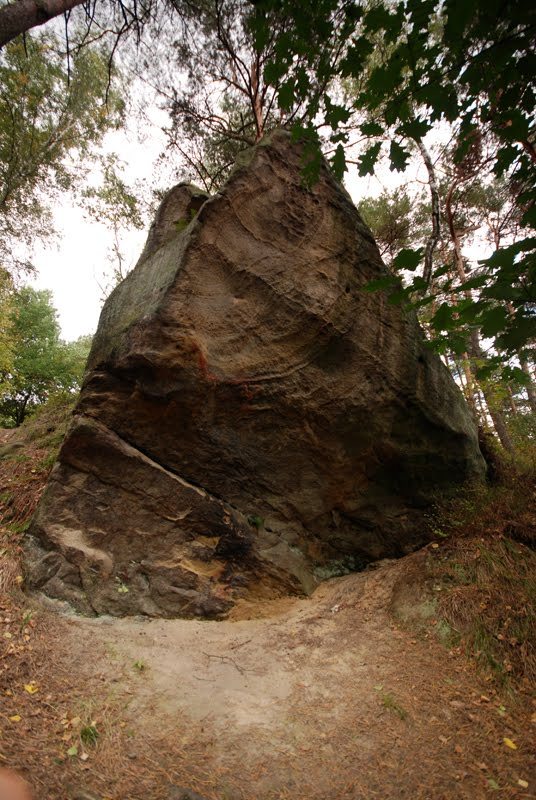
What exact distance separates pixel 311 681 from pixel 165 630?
1592mm

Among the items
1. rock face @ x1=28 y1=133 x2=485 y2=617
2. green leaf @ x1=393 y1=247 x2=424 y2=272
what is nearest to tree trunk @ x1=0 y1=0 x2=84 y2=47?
rock face @ x1=28 y1=133 x2=485 y2=617

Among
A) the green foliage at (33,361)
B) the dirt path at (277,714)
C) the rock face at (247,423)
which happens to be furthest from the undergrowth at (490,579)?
the green foliage at (33,361)

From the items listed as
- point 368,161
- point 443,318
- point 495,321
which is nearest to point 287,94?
point 368,161

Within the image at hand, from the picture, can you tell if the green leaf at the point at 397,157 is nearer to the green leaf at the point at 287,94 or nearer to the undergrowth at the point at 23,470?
the green leaf at the point at 287,94

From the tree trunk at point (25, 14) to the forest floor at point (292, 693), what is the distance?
528 cm

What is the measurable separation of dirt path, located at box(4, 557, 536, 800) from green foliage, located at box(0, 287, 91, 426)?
50.7 feet

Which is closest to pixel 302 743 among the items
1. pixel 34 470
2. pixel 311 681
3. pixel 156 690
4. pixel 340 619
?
pixel 311 681

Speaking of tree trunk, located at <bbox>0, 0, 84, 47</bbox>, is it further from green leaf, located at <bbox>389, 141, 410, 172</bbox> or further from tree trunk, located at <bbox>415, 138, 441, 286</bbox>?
tree trunk, located at <bbox>415, 138, 441, 286</bbox>

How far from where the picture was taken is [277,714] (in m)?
3.23

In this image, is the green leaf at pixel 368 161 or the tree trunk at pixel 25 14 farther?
the tree trunk at pixel 25 14

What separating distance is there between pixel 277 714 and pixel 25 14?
22.7ft

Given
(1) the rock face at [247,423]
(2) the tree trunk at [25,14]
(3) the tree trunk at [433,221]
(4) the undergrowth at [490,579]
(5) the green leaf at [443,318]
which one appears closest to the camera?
(5) the green leaf at [443,318]

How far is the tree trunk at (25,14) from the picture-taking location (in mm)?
3816

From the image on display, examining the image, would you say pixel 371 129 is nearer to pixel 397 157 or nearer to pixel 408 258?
pixel 397 157
